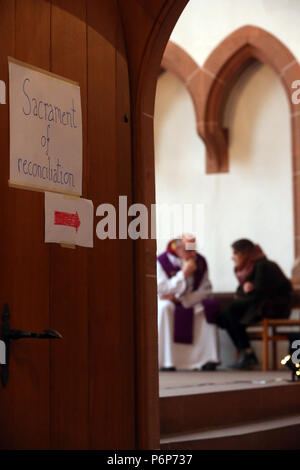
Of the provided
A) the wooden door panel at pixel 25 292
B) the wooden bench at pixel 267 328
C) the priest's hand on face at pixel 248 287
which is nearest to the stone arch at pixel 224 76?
the wooden bench at pixel 267 328

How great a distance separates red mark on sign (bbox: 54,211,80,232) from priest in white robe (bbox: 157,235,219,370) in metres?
5.66

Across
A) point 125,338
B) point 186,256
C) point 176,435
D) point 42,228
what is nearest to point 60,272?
point 42,228

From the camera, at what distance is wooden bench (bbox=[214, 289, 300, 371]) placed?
8.90 meters

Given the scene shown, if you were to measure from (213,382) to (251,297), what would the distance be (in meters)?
2.41

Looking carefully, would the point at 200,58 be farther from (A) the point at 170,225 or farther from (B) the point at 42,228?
(B) the point at 42,228

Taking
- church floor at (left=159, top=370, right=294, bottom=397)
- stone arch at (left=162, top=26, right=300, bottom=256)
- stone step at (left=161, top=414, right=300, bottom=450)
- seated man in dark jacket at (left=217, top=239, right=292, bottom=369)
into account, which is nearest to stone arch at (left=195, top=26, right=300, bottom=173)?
stone arch at (left=162, top=26, right=300, bottom=256)

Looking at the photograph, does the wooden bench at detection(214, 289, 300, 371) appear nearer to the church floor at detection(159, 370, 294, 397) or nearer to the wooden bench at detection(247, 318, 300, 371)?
the wooden bench at detection(247, 318, 300, 371)

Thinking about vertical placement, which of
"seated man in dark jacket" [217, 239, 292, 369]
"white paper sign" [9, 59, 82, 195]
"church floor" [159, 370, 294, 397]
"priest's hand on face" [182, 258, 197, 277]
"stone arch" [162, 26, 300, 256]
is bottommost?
"church floor" [159, 370, 294, 397]

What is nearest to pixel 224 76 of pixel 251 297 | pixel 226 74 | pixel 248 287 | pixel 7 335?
pixel 226 74

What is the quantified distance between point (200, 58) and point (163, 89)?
88 centimetres

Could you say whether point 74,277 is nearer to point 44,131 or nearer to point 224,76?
point 44,131

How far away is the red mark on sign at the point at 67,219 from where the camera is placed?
3395 mm

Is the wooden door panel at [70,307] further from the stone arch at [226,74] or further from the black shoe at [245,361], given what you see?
the stone arch at [226,74]

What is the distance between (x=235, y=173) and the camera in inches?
425
